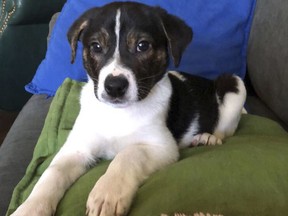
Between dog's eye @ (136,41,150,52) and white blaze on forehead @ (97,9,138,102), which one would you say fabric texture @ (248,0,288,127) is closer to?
dog's eye @ (136,41,150,52)

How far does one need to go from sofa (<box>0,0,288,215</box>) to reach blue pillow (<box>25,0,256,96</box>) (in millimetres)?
67

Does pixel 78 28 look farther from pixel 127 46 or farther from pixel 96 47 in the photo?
pixel 127 46

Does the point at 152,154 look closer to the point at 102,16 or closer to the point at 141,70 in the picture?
the point at 141,70

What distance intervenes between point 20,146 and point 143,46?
0.78 meters

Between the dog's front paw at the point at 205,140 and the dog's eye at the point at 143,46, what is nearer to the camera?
the dog's eye at the point at 143,46

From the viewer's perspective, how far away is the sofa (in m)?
1.15

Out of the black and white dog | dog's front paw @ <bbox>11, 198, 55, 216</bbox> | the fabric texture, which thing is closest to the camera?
dog's front paw @ <bbox>11, 198, 55, 216</bbox>

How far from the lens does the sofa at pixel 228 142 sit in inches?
45.3

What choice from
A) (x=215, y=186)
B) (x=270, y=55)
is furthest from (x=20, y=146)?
(x=270, y=55)

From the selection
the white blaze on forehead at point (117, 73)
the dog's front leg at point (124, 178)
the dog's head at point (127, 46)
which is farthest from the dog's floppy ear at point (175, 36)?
the dog's front leg at point (124, 178)

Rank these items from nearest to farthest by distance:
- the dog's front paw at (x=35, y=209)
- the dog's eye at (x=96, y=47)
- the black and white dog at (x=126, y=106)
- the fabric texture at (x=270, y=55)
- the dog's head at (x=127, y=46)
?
the dog's front paw at (x=35, y=209) < the black and white dog at (x=126, y=106) < the dog's head at (x=127, y=46) < the dog's eye at (x=96, y=47) < the fabric texture at (x=270, y=55)

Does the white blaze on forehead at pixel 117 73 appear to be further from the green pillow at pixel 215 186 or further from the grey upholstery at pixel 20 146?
the grey upholstery at pixel 20 146

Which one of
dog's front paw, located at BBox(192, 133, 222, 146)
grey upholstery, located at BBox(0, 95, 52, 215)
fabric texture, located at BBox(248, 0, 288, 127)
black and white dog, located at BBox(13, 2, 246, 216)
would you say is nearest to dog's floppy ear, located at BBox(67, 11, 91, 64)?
black and white dog, located at BBox(13, 2, 246, 216)

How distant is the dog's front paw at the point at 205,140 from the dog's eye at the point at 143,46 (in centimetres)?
50
